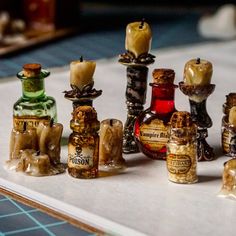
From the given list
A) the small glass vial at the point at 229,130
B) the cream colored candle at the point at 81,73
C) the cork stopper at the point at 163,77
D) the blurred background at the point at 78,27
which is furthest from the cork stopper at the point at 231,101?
the blurred background at the point at 78,27

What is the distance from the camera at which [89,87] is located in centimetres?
101

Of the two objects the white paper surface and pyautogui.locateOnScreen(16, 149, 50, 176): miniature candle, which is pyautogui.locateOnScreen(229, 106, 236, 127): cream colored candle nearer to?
the white paper surface

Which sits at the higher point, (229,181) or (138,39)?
(138,39)

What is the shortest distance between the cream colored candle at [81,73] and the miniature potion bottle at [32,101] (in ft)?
0.15

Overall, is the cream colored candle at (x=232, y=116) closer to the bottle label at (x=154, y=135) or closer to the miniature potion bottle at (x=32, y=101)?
the bottle label at (x=154, y=135)

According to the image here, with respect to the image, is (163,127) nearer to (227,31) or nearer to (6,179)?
(6,179)

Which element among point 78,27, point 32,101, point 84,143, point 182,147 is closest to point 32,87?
point 32,101

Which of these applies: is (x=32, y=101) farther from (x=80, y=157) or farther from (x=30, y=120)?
(x=80, y=157)

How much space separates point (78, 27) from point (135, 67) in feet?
3.68

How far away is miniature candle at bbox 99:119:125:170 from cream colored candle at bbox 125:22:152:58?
0.11 meters

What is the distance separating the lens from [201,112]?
1.03 meters

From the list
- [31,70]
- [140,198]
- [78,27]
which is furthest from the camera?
[78,27]

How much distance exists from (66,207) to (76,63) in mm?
227

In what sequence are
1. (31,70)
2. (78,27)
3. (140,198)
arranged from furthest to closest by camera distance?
(78,27) → (31,70) → (140,198)
